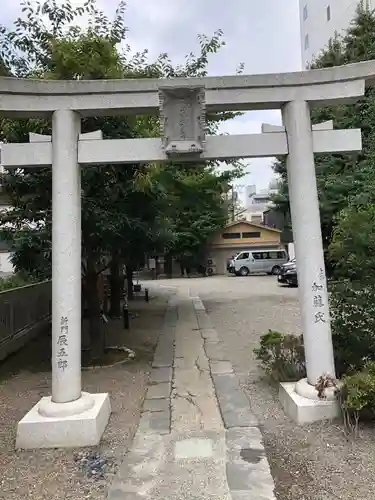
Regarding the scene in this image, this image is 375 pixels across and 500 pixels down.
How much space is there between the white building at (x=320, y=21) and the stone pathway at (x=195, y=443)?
2306cm

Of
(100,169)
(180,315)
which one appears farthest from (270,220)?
(100,169)

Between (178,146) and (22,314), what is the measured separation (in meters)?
6.27

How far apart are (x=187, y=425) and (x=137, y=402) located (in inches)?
43.8

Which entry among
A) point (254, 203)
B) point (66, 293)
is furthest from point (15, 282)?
point (254, 203)

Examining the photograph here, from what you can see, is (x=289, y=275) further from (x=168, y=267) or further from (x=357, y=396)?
(x=357, y=396)

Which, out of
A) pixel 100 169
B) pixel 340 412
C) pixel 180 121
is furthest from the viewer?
pixel 100 169

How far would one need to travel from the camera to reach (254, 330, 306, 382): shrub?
5.46 metres

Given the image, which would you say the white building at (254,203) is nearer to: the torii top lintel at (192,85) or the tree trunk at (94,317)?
the tree trunk at (94,317)

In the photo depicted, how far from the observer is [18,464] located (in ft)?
12.4

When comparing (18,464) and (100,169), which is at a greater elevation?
(100,169)

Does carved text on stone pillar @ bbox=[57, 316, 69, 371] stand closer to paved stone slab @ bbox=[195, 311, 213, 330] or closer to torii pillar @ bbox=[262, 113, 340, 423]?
torii pillar @ bbox=[262, 113, 340, 423]

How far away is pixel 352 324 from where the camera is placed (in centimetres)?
512

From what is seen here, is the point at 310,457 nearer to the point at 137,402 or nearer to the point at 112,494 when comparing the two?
the point at 112,494

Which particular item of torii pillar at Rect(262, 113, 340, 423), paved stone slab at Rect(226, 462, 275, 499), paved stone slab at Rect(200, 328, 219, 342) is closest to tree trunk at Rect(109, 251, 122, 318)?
paved stone slab at Rect(200, 328, 219, 342)
